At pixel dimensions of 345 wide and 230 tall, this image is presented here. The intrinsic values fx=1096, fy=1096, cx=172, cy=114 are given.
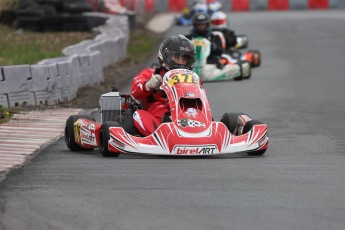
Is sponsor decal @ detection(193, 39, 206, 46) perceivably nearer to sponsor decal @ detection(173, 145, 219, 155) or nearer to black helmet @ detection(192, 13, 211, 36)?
black helmet @ detection(192, 13, 211, 36)

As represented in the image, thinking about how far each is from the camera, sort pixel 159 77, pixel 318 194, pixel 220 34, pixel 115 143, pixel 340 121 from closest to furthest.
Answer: pixel 318 194, pixel 115 143, pixel 159 77, pixel 340 121, pixel 220 34

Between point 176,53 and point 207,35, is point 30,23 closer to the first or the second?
point 207,35

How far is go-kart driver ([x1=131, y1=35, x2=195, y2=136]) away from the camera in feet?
31.3

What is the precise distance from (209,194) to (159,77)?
2717 millimetres

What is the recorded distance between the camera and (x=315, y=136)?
36.0ft

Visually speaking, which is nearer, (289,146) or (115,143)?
(115,143)

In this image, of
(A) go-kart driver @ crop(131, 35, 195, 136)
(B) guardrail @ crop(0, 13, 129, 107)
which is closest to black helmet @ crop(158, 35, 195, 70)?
(A) go-kart driver @ crop(131, 35, 195, 136)

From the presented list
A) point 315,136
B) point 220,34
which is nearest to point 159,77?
point 315,136

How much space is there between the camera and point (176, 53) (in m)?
9.76

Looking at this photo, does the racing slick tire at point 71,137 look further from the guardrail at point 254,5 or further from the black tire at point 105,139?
the guardrail at point 254,5

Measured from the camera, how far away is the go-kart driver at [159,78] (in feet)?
31.3

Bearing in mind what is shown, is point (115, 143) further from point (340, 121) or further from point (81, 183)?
point (340, 121)

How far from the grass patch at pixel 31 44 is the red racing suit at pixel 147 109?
847 cm

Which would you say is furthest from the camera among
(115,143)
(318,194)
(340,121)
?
(340,121)
